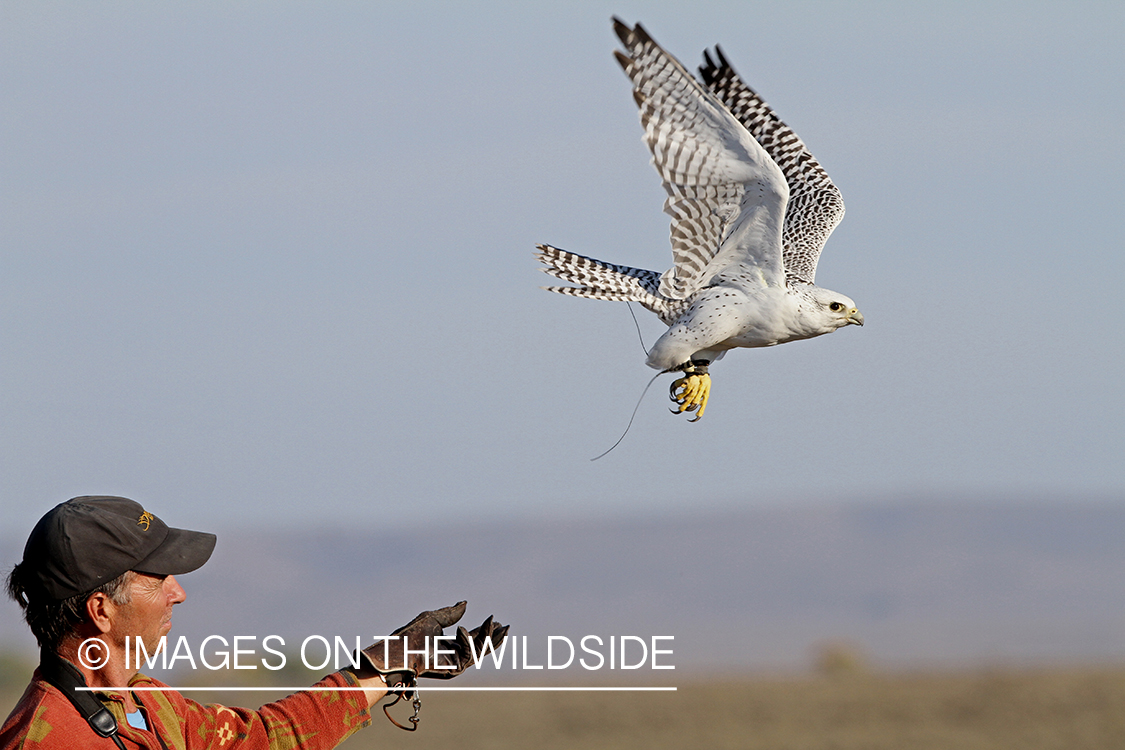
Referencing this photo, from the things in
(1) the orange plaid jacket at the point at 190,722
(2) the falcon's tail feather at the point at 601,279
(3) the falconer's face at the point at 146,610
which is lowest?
(1) the orange plaid jacket at the point at 190,722

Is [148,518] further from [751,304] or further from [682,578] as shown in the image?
[682,578]

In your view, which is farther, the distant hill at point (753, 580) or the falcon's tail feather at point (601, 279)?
the distant hill at point (753, 580)

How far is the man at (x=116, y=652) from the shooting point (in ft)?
10.0

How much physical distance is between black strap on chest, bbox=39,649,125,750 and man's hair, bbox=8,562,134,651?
64 mm

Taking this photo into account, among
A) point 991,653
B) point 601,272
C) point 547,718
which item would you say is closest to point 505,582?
point 991,653

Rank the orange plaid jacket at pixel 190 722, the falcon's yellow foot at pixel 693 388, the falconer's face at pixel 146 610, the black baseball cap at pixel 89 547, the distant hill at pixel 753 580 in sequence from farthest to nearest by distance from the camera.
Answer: the distant hill at pixel 753 580
the falcon's yellow foot at pixel 693 388
the falconer's face at pixel 146 610
the black baseball cap at pixel 89 547
the orange plaid jacket at pixel 190 722

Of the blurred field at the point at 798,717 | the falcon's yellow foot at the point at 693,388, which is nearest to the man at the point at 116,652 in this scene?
the falcon's yellow foot at the point at 693,388

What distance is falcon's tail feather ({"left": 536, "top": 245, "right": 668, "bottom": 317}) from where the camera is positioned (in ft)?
17.4

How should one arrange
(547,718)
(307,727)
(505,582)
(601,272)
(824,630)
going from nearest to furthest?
(307,727) → (601,272) → (547,718) → (824,630) → (505,582)

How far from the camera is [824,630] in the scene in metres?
60.2

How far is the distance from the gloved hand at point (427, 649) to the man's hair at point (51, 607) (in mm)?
670

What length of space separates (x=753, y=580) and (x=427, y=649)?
238 ft

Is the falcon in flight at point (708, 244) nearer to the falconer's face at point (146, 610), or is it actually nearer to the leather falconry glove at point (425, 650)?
the leather falconry glove at point (425, 650)

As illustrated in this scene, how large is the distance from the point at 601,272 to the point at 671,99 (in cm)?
90
